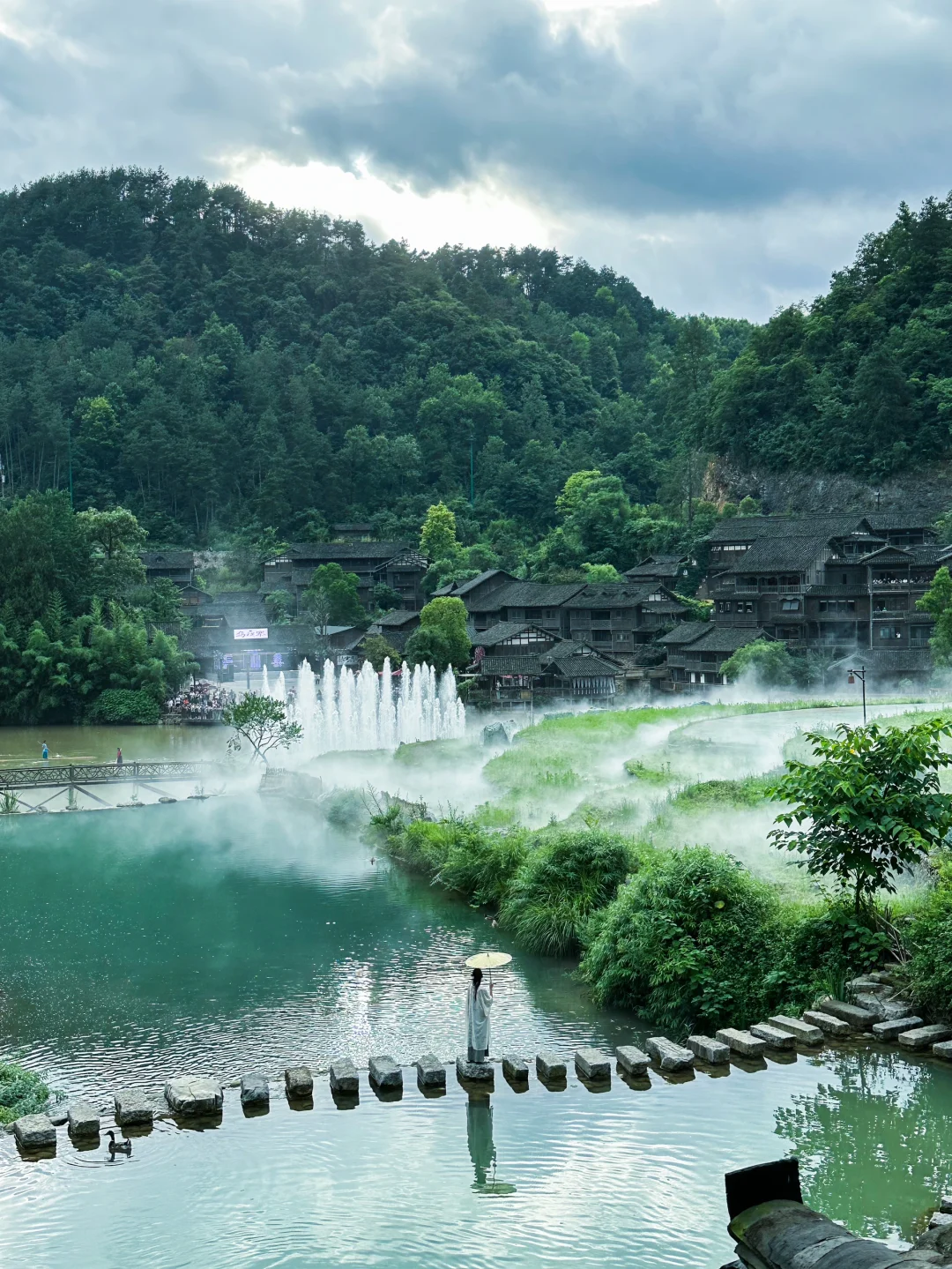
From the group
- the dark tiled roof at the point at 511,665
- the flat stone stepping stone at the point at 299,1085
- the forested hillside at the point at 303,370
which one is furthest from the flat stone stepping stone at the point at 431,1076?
the forested hillside at the point at 303,370

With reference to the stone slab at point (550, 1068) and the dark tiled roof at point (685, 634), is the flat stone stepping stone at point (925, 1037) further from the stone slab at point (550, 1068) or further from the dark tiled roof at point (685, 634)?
the dark tiled roof at point (685, 634)

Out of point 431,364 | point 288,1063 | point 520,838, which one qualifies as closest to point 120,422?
point 431,364

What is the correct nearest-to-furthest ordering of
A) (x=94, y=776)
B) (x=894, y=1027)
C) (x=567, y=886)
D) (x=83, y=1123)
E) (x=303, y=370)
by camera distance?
(x=83, y=1123) < (x=894, y=1027) < (x=567, y=886) < (x=94, y=776) < (x=303, y=370)

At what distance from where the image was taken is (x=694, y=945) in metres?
14.4

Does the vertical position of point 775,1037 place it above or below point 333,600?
below

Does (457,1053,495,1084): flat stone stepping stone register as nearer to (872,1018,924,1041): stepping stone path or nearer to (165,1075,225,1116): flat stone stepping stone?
(165,1075,225,1116): flat stone stepping stone

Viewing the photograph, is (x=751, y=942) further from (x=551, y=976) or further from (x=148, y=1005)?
(x=148, y=1005)

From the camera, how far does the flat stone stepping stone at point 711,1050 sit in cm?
1142

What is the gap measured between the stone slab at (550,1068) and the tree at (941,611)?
117 feet

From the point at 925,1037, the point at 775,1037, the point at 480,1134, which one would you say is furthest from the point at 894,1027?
the point at 480,1134

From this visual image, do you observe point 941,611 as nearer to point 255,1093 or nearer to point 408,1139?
point 255,1093

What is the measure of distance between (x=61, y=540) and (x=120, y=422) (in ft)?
110

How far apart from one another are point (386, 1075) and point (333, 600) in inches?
2273

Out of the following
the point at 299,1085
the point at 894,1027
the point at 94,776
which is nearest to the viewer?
the point at 299,1085
